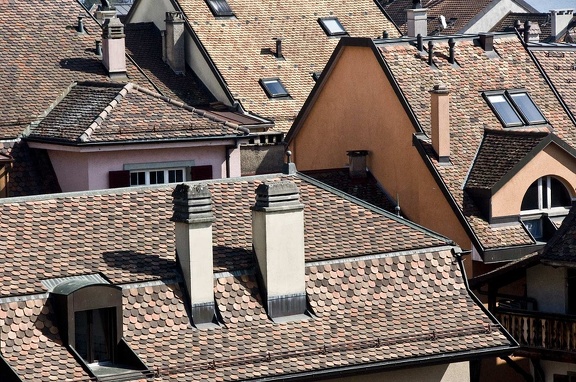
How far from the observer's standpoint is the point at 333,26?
74250 millimetres

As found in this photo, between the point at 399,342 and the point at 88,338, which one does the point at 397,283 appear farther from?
the point at 88,338

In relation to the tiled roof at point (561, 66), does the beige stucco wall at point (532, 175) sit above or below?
below

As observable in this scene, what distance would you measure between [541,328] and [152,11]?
3201 cm

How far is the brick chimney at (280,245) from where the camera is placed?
119 ft

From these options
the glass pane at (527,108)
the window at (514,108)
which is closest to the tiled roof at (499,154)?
the window at (514,108)

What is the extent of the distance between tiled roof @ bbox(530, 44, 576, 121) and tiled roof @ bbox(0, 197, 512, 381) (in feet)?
56.1

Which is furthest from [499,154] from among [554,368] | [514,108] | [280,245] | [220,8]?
[220,8]

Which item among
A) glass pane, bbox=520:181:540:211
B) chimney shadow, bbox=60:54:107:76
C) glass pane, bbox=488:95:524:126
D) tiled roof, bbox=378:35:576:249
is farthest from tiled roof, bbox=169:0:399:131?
glass pane, bbox=520:181:540:211

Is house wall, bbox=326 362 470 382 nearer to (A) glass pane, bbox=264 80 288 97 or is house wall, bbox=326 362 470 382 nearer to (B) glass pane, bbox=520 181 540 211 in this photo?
(B) glass pane, bbox=520 181 540 211

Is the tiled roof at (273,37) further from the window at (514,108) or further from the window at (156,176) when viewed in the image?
the window at (156,176)

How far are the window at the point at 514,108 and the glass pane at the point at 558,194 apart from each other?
2719mm

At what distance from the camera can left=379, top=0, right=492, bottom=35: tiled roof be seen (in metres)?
90.8

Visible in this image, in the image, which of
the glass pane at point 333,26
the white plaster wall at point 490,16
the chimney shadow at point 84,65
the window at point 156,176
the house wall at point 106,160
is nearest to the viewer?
the house wall at point 106,160

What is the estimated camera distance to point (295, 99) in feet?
227
